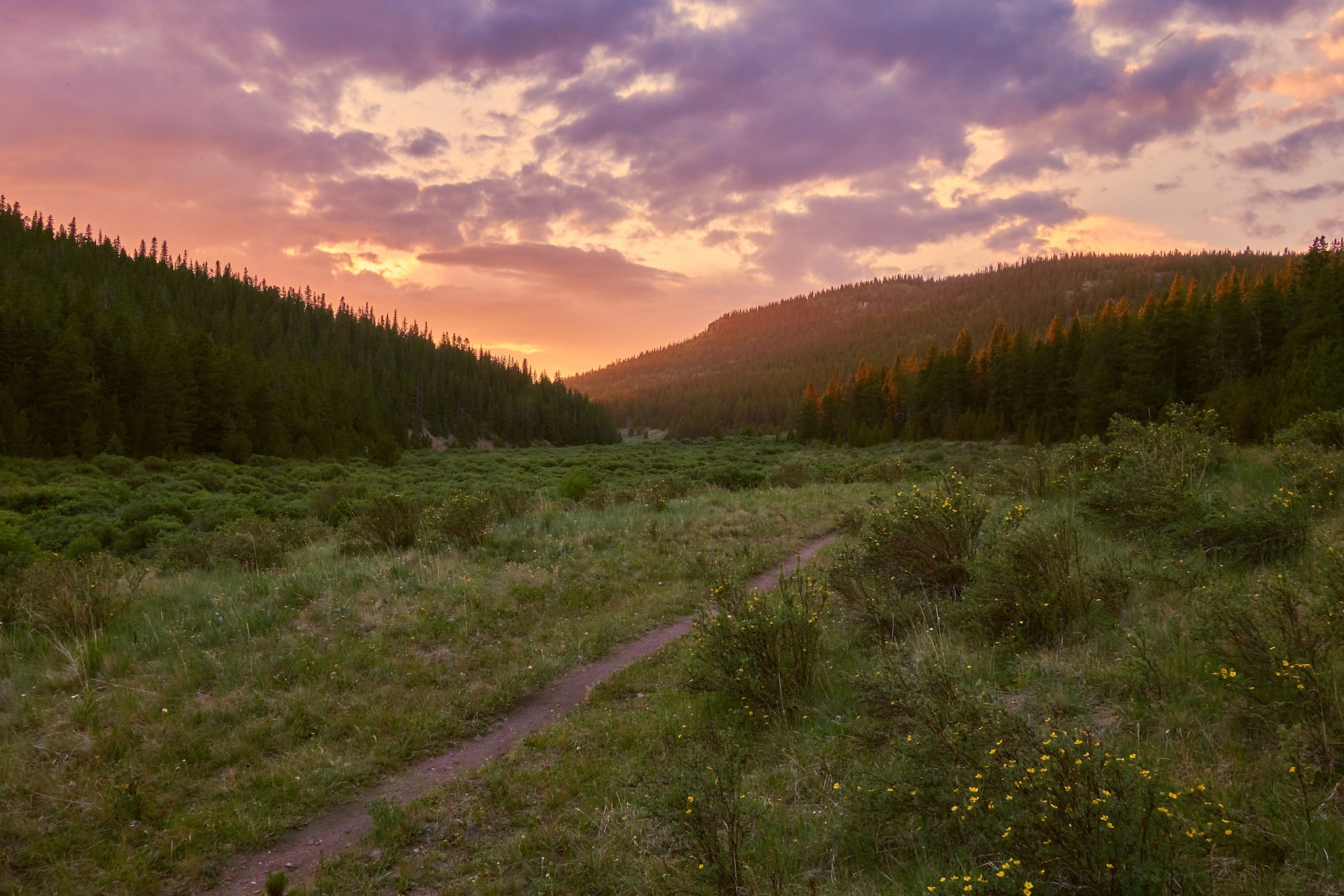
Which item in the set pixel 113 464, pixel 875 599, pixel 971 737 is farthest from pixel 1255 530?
pixel 113 464

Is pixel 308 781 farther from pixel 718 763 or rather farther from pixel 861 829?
pixel 861 829

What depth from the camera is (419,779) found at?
580 centimetres

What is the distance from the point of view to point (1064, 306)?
15812 cm

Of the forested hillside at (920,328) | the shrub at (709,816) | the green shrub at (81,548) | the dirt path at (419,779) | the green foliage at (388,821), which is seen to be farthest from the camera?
the forested hillside at (920,328)

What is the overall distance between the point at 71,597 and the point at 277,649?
2.87 m

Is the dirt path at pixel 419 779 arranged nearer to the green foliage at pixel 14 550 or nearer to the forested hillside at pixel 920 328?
the green foliage at pixel 14 550

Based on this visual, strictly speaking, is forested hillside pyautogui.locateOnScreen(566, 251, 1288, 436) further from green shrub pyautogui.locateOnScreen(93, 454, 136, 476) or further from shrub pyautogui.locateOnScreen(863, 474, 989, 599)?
shrub pyautogui.locateOnScreen(863, 474, 989, 599)

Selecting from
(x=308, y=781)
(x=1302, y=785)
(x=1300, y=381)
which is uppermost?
(x=1300, y=381)

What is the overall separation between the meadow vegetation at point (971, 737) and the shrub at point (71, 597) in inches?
232

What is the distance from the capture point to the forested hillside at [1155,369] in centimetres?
3434

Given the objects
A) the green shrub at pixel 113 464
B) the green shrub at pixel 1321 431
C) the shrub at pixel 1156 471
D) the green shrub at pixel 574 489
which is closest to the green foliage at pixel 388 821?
the shrub at pixel 1156 471

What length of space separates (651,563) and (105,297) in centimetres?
9442

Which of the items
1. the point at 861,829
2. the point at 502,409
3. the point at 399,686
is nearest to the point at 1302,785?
the point at 861,829

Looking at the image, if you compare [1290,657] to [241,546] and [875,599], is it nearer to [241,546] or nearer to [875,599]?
[875,599]
